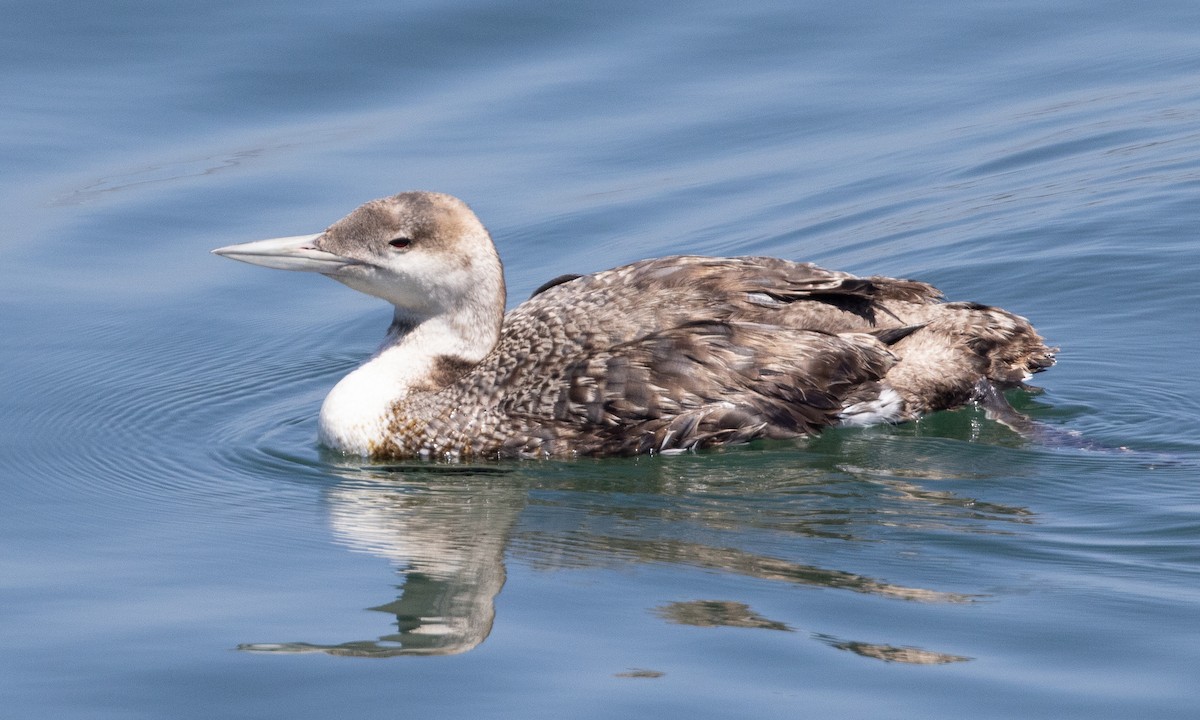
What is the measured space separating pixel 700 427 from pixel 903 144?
15.3ft

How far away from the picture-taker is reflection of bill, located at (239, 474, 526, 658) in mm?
5773

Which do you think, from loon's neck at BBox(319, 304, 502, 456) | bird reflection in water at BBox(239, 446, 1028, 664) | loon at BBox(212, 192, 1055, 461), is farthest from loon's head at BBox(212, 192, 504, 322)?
bird reflection in water at BBox(239, 446, 1028, 664)

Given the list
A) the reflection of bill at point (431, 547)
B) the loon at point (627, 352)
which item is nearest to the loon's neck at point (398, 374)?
the loon at point (627, 352)

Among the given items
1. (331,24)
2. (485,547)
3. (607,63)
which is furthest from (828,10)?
(485,547)

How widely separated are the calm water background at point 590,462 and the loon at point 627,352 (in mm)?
191

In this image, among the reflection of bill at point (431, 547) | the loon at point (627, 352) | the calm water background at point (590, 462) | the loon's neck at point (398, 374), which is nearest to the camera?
the calm water background at point (590, 462)

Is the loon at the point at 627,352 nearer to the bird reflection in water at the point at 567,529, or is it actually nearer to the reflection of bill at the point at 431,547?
the bird reflection in water at the point at 567,529

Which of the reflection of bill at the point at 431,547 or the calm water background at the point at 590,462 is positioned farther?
the reflection of bill at the point at 431,547

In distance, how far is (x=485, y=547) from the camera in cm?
673

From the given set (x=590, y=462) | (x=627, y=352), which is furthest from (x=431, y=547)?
(x=627, y=352)

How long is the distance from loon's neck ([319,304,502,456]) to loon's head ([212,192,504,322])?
0.74 feet

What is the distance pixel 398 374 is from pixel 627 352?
113 cm

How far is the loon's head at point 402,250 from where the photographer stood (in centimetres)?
783

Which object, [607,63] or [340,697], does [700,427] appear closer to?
[340,697]
